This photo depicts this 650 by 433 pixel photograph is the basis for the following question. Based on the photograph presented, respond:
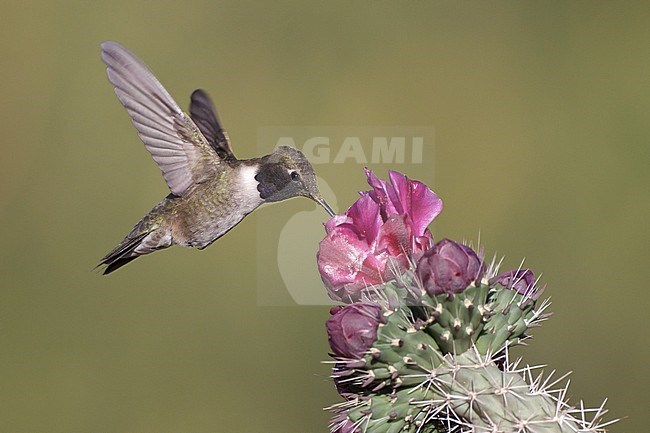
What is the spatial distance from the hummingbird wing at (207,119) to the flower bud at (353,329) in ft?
2.81

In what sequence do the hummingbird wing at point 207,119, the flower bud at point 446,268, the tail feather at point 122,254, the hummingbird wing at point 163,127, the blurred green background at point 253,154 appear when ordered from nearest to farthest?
the flower bud at point 446,268 < the hummingbird wing at point 163,127 < the tail feather at point 122,254 < the hummingbird wing at point 207,119 < the blurred green background at point 253,154

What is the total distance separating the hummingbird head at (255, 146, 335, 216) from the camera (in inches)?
60.9

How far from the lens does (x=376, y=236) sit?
1255 millimetres

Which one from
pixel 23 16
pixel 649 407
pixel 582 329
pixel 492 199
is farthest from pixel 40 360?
pixel 649 407

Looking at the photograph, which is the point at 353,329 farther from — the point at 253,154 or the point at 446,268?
the point at 253,154

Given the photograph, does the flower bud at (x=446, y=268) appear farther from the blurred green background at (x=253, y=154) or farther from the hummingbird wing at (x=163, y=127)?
the blurred green background at (x=253, y=154)

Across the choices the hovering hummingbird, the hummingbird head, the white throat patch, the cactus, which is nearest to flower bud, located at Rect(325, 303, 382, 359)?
the cactus

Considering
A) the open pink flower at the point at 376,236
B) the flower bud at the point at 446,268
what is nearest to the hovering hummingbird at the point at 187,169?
the open pink flower at the point at 376,236

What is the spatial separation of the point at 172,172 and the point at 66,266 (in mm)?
2924

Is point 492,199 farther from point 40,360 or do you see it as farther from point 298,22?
point 40,360

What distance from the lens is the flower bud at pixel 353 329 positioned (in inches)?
47.3

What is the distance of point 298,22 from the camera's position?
4781mm

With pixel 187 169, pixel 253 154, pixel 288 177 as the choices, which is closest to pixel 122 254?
pixel 187 169

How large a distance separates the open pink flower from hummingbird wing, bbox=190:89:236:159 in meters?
0.78
